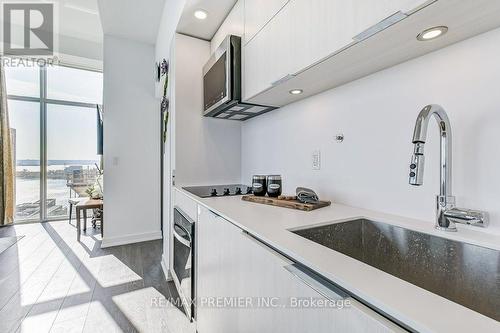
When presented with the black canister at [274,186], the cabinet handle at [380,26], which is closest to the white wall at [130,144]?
the black canister at [274,186]

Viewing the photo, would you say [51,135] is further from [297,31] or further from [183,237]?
[297,31]

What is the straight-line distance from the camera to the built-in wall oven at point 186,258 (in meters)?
1.49

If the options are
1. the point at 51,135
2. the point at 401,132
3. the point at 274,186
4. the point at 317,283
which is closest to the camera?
the point at 317,283

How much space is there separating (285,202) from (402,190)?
1.71 ft

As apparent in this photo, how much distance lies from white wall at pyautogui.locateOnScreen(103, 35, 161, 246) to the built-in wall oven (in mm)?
1730

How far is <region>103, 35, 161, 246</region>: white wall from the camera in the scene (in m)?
3.12

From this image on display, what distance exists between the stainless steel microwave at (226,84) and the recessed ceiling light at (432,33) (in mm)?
1025

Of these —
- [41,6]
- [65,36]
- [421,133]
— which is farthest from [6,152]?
[421,133]

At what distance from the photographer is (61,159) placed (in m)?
4.28

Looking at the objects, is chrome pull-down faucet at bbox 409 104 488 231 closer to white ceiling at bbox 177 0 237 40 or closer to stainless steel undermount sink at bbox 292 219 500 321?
stainless steel undermount sink at bbox 292 219 500 321

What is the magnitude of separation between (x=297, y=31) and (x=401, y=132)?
636mm

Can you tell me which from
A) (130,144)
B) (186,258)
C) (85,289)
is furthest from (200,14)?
(85,289)

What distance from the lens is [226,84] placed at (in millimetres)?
1583

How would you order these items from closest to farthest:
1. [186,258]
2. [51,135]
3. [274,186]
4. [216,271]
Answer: [216,271] < [274,186] < [186,258] < [51,135]
